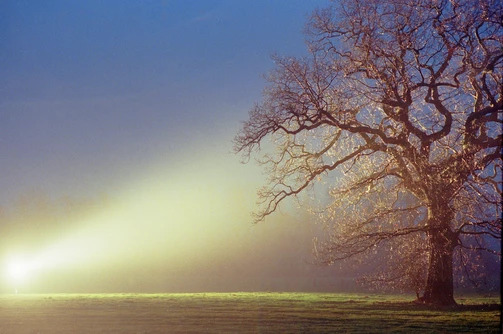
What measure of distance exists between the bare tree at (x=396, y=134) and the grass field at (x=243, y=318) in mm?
3025

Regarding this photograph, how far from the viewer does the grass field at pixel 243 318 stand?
1605 centimetres

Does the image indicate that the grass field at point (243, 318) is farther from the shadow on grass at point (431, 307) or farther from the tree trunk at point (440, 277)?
the tree trunk at point (440, 277)

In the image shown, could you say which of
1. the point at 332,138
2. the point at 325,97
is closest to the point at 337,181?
the point at 332,138

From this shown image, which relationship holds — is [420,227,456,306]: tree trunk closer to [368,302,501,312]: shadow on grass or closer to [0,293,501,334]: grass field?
[368,302,501,312]: shadow on grass

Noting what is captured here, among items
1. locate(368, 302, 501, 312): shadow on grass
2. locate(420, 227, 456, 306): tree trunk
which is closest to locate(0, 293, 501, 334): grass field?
locate(368, 302, 501, 312): shadow on grass

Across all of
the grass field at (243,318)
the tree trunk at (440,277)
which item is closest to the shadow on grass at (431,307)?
the grass field at (243,318)

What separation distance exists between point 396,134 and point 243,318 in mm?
11884

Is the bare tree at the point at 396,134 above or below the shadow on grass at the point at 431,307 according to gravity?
above

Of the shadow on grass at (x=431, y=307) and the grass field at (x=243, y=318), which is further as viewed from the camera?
the shadow on grass at (x=431, y=307)

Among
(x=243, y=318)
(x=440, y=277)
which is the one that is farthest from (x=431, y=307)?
(x=243, y=318)

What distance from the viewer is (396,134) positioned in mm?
26531

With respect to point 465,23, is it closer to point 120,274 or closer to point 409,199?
point 409,199

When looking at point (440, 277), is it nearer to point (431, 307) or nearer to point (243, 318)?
point (431, 307)

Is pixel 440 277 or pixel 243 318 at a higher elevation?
pixel 440 277
